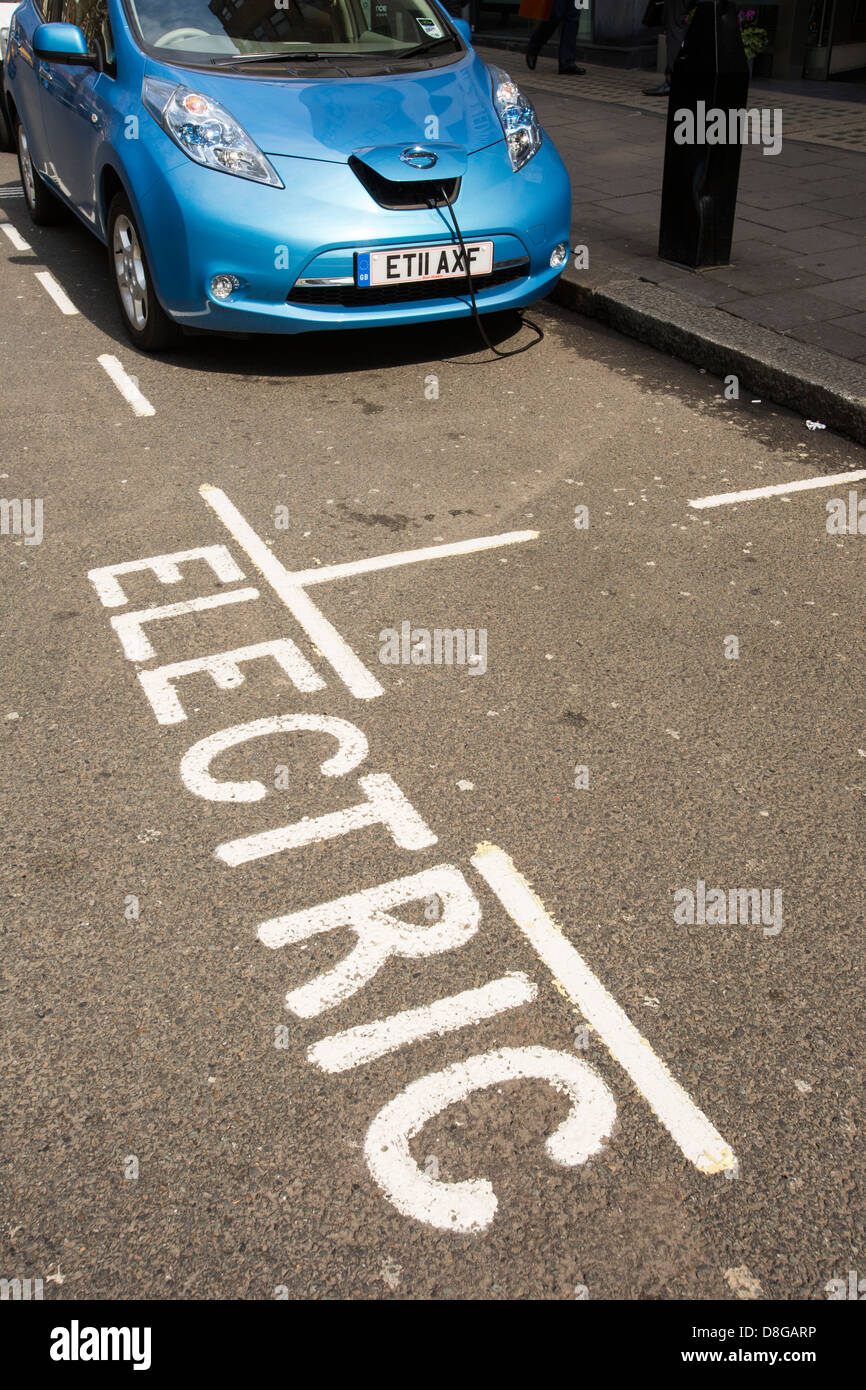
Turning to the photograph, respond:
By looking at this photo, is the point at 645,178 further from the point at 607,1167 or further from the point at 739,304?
the point at 607,1167

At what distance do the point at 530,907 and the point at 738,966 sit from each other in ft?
1.52

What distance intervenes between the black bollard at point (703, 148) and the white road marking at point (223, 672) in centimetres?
420

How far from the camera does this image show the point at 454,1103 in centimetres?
226

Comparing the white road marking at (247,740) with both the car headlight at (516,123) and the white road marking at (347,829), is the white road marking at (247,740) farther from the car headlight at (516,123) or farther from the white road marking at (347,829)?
the car headlight at (516,123)

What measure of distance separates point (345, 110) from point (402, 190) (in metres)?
0.55

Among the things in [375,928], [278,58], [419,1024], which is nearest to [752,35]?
[278,58]

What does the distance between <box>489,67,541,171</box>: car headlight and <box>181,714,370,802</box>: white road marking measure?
3.71 m

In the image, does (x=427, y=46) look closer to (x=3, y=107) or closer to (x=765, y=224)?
(x=765, y=224)

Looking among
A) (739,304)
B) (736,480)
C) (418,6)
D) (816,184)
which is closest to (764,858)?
(736,480)

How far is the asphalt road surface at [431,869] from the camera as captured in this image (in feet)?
6.80

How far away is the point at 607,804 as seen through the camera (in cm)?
303

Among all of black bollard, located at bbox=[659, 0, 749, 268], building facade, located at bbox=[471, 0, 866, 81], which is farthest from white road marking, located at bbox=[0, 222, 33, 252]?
building facade, located at bbox=[471, 0, 866, 81]

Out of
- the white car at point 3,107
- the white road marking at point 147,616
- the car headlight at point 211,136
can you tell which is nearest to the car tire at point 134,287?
the car headlight at point 211,136

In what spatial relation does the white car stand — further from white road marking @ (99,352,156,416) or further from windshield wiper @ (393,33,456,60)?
white road marking @ (99,352,156,416)
